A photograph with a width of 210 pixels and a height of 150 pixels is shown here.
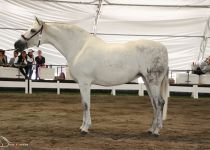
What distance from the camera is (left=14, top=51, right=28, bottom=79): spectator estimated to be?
1869cm

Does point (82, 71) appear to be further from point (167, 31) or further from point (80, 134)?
point (167, 31)

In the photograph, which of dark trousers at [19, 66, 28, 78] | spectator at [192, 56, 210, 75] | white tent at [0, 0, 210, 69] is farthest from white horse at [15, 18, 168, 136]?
white tent at [0, 0, 210, 69]

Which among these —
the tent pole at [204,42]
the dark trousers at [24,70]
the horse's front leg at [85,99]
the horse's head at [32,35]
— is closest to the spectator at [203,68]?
the tent pole at [204,42]

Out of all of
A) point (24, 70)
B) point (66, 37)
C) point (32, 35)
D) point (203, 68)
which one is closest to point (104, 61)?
point (66, 37)

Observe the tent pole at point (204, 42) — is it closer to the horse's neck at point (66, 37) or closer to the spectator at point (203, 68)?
the spectator at point (203, 68)

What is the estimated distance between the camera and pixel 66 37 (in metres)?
8.31

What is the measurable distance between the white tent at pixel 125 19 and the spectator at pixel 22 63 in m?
4.05

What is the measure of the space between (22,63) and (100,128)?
10.8m

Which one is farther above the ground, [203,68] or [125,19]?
[125,19]

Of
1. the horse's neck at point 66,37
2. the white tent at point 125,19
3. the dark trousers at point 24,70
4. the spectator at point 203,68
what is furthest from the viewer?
the white tent at point 125,19

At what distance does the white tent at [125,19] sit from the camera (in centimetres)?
2275

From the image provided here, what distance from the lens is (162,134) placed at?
8.22 metres

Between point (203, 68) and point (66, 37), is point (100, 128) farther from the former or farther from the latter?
point (203, 68)

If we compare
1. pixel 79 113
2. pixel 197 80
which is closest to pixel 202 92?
pixel 197 80
